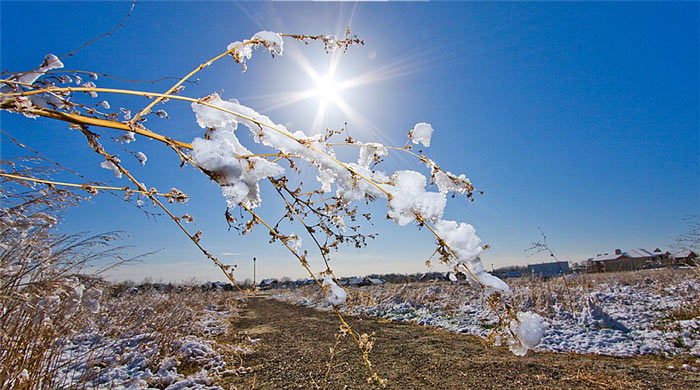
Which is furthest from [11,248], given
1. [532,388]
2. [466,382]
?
[532,388]

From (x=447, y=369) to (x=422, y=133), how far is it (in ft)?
16.5

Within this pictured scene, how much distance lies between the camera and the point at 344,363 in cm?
538

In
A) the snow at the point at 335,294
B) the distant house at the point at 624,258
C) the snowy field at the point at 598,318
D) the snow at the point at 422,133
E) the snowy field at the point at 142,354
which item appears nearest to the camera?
the snow at the point at 335,294

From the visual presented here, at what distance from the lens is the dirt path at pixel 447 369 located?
411cm

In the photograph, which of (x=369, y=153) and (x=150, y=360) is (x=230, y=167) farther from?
(x=150, y=360)

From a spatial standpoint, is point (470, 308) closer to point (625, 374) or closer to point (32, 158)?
point (625, 374)

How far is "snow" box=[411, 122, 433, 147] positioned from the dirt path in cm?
430

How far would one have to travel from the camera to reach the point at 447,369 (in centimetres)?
486

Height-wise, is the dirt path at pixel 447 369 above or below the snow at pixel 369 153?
below

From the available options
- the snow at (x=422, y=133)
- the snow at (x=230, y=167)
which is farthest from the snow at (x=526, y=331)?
the snow at (x=230, y=167)

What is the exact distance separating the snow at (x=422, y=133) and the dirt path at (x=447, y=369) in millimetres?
4301

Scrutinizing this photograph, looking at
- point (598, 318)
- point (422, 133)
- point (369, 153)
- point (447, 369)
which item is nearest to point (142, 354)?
point (447, 369)

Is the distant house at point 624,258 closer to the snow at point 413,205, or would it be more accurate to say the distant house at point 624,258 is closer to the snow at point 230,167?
the snow at point 413,205

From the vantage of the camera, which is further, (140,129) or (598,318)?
(598,318)
